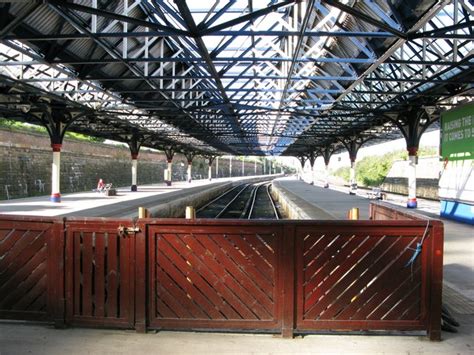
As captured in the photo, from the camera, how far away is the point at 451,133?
19.0 m

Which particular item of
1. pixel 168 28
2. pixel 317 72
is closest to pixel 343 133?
pixel 317 72

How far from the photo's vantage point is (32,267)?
16.8 feet

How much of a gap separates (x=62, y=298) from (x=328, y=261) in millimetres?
2912

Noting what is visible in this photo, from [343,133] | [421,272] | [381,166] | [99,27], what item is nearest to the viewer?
[421,272]

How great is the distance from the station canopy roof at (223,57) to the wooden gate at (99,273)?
4.88 meters

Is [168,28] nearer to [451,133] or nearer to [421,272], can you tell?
[421,272]

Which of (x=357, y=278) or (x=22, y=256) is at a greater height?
(x=22, y=256)

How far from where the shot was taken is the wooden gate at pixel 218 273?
4930mm

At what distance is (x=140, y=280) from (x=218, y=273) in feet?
2.76

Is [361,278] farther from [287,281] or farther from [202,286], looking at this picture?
[202,286]

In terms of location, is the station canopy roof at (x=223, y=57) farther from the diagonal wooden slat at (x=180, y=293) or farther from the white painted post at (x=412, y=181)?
the diagonal wooden slat at (x=180, y=293)

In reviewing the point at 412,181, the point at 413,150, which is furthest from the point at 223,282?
the point at 413,150

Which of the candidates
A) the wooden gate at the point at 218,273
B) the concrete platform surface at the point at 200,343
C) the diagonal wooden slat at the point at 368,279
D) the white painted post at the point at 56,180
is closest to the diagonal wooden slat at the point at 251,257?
the wooden gate at the point at 218,273

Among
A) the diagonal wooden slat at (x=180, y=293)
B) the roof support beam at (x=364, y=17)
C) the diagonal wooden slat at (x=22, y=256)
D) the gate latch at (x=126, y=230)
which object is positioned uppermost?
the roof support beam at (x=364, y=17)
